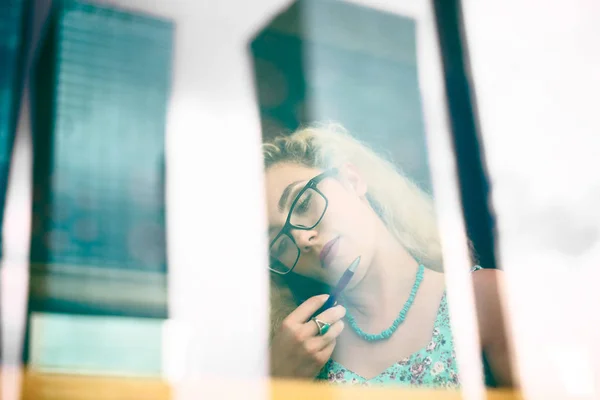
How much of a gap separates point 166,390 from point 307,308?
0.27 m

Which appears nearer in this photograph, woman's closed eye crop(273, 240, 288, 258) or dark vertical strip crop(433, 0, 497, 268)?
woman's closed eye crop(273, 240, 288, 258)

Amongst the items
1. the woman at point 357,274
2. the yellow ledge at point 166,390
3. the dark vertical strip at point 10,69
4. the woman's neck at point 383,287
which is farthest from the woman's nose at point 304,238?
the dark vertical strip at point 10,69

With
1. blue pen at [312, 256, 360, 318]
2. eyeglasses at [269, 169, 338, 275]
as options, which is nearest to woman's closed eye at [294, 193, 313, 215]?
eyeglasses at [269, 169, 338, 275]

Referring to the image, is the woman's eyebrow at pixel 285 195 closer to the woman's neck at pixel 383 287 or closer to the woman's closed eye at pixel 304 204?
the woman's closed eye at pixel 304 204

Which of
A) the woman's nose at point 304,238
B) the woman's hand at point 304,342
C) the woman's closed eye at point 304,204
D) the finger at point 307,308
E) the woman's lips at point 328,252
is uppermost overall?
the woman's closed eye at point 304,204

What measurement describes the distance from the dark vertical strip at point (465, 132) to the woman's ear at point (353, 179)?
0.23 m

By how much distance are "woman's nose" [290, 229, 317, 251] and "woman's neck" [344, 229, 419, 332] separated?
11 centimetres

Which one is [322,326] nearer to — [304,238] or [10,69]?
[304,238]

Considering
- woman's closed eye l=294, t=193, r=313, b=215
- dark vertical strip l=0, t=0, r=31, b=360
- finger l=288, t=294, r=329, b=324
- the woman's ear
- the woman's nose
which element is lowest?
finger l=288, t=294, r=329, b=324

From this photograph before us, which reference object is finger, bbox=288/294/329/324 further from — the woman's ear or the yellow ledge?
the woman's ear

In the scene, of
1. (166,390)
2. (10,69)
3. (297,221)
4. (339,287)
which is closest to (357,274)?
(339,287)

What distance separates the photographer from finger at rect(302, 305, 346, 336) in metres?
0.97

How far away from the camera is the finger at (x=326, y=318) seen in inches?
38.4

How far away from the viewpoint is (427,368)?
1.02m
